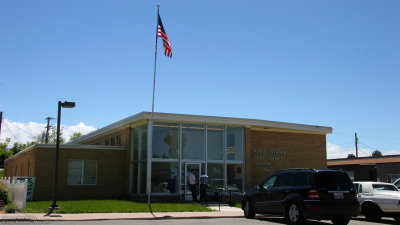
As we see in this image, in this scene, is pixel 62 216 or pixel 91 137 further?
pixel 91 137

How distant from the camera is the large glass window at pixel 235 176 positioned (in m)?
25.3

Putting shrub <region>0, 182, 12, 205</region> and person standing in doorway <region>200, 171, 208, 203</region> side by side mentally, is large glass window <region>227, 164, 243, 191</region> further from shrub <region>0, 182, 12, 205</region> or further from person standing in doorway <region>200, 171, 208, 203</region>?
shrub <region>0, 182, 12, 205</region>

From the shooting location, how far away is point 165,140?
2403 cm

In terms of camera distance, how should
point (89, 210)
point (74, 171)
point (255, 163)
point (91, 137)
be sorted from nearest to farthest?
point (89, 210), point (74, 171), point (255, 163), point (91, 137)

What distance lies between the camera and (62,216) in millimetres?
15414

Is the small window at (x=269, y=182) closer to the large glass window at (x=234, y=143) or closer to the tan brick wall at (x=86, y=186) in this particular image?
the large glass window at (x=234, y=143)

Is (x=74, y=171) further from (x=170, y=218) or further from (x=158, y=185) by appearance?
(x=170, y=218)

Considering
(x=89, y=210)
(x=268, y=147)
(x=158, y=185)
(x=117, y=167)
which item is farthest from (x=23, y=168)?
(x=268, y=147)

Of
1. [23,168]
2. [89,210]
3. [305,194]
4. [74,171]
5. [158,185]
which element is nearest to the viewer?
[305,194]

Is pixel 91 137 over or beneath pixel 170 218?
over

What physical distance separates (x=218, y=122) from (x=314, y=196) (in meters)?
12.3

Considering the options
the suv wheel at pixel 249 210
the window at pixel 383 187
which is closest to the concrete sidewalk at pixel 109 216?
the suv wheel at pixel 249 210

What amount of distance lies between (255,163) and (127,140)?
8157 millimetres

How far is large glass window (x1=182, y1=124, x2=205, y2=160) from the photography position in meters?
24.3
